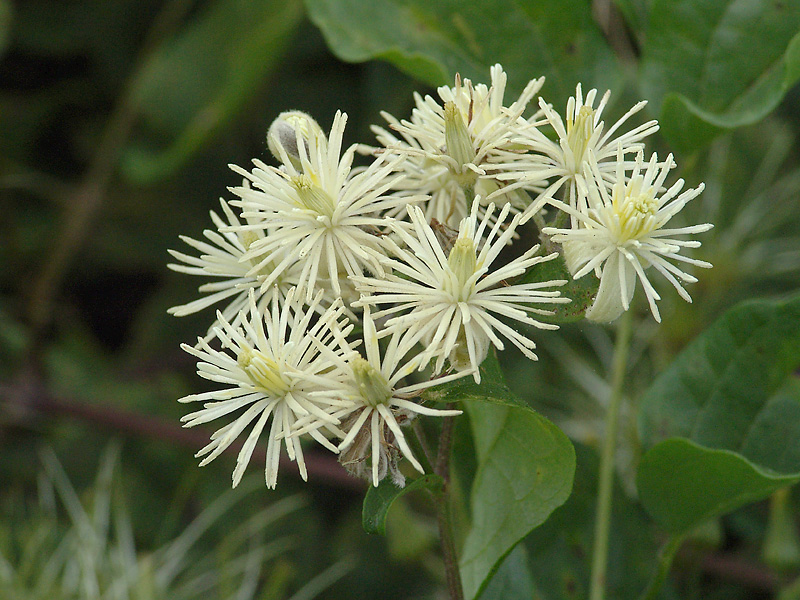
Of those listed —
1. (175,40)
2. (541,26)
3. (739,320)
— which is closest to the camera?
(739,320)

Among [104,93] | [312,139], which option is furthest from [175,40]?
[312,139]

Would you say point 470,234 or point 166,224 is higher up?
point 166,224

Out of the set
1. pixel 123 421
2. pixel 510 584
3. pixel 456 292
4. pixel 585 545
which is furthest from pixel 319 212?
pixel 123 421

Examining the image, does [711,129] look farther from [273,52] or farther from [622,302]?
[273,52]

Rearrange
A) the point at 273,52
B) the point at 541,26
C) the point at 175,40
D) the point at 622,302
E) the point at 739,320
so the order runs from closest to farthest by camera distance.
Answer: the point at 622,302 < the point at 739,320 < the point at 541,26 < the point at 273,52 < the point at 175,40

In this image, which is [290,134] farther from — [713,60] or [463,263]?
[713,60]

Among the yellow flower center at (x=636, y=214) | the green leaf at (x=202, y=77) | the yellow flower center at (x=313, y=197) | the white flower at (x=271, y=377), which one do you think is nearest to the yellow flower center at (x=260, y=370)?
the white flower at (x=271, y=377)

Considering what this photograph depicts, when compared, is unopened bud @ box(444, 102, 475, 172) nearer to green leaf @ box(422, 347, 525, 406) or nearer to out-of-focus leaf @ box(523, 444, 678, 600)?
green leaf @ box(422, 347, 525, 406)
